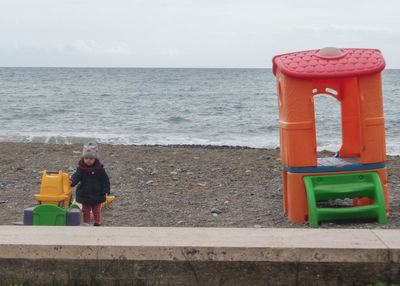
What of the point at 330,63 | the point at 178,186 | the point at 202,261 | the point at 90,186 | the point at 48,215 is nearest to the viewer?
the point at 202,261

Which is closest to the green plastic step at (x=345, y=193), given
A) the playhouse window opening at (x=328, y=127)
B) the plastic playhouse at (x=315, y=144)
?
the plastic playhouse at (x=315, y=144)

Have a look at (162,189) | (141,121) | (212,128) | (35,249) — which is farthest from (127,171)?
(141,121)

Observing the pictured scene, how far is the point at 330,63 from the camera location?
4.86 m

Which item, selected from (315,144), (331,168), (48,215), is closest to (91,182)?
(48,215)

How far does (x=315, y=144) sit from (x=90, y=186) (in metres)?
2.34

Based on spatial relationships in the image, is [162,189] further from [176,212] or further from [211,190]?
[176,212]

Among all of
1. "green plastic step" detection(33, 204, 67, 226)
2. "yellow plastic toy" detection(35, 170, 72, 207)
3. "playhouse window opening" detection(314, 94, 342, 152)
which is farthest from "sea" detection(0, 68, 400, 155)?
"green plastic step" detection(33, 204, 67, 226)

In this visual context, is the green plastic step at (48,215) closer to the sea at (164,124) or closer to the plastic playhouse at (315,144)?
the plastic playhouse at (315,144)

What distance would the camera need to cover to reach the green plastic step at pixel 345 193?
4812 mm

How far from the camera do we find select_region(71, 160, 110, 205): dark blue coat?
4.99m

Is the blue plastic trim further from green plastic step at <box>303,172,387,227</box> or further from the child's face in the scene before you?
the child's face

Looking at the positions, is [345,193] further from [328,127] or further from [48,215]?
[328,127]

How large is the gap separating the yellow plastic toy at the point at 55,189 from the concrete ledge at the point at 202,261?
218cm

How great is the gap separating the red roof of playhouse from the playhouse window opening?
23.8 ft
